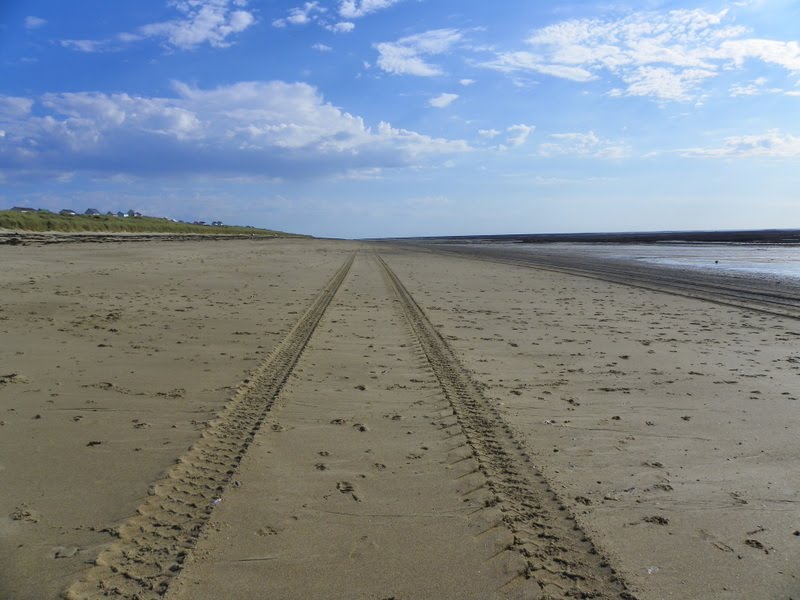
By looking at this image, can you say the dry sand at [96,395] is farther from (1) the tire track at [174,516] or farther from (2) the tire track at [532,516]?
(2) the tire track at [532,516]

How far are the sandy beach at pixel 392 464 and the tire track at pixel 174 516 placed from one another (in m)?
0.02

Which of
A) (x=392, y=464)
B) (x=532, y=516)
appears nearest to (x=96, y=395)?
(x=392, y=464)

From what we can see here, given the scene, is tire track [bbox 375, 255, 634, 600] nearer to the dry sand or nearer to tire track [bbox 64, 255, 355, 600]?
tire track [bbox 64, 255, 355, 600]

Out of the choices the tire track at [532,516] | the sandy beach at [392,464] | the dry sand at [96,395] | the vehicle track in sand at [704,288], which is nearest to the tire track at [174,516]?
the sandy beach at [392,464]

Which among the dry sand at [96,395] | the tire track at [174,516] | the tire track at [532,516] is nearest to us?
the tire track at [174,516]

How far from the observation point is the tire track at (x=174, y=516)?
2938 millimetres

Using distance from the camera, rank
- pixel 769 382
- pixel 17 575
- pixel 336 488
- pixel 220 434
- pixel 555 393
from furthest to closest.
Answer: pixel 769 382, pixel 555 393, pixel 220 434, pixel 336 488, pixel 17 575

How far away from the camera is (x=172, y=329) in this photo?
1004 cm

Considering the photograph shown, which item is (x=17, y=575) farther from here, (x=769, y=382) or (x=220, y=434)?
(x=769, y=382)

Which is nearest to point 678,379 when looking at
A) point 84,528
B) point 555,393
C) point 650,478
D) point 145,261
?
point 555,393

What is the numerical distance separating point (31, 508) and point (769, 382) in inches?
298

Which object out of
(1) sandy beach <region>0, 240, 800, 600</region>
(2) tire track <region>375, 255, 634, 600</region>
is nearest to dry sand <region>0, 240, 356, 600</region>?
(1) sandy beach <region>0, 240, 800, 600</region>

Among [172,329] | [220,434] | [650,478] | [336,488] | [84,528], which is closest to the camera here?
[84,528]

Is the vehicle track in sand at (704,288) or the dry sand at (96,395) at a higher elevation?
the vehicle track in sand at (704,288)
